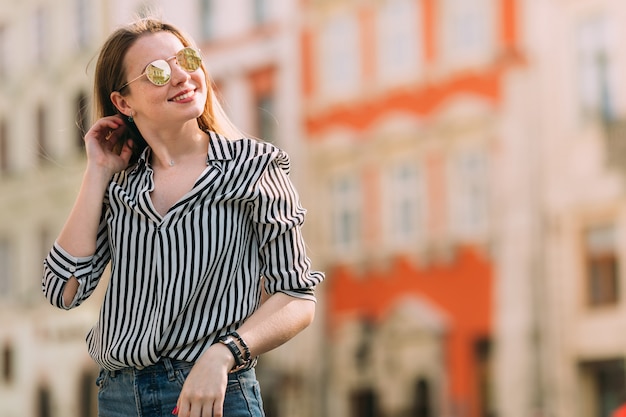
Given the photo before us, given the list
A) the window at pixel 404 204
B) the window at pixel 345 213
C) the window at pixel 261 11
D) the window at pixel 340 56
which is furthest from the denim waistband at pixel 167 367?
the window at pixel 261 11

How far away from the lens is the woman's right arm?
8.59 ft

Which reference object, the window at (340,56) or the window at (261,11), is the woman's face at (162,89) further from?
the window at (261,11)

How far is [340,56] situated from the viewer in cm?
2209

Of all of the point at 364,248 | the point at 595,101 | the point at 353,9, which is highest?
the point at 353,9

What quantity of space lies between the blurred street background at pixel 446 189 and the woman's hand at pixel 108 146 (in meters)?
15.0

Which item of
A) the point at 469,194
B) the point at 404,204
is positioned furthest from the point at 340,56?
the point at 469,194

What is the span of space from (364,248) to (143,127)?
1881cm

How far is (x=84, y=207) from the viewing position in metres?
2.63

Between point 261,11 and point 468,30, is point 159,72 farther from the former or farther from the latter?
point 261,11

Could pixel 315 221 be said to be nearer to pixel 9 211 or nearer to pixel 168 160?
pixel 9 211

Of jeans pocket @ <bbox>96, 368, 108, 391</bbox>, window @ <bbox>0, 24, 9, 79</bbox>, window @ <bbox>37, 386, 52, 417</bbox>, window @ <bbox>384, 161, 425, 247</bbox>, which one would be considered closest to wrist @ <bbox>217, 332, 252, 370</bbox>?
jeans pocket @ <bbox>96, 368, 108, 391</bbox>

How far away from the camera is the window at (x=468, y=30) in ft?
63.5

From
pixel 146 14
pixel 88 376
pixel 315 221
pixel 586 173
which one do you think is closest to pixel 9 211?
pixel 88 376

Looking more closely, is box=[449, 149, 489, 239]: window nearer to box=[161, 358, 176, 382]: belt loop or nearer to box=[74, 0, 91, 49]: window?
box=[74, 0, 91, 49]: window
